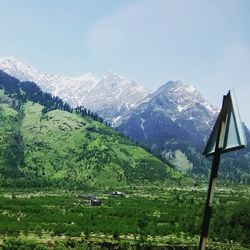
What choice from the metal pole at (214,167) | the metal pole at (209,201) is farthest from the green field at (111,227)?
the metal pole at (214,167)

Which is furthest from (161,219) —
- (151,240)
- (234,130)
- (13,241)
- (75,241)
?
(234,130)

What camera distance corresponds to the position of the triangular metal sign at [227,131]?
11.1 metres

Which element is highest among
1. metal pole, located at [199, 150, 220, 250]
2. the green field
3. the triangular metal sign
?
the triangular metal sign

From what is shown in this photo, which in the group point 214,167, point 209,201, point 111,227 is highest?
point 214,167

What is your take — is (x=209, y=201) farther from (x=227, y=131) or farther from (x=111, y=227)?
(x=111, y=227)

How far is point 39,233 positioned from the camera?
365 ft

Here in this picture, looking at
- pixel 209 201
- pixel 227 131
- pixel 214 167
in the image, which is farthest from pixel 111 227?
pixel 227 131

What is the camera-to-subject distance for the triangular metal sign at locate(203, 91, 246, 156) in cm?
1112

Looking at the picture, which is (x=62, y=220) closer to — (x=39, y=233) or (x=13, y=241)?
(x=39, y=233)

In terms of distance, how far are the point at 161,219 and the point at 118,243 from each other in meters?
51.5

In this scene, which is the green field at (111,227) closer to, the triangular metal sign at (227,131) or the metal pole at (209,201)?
the metal pole at (209,201)

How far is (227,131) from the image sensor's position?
1154 centimetres

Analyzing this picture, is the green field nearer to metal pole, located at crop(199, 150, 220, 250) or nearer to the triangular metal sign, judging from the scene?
metal pole, located at crop(199, 150, 220, 250)

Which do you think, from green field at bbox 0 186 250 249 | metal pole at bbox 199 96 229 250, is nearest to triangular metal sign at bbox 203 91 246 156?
metal pole at bbox 199 96 229 250
